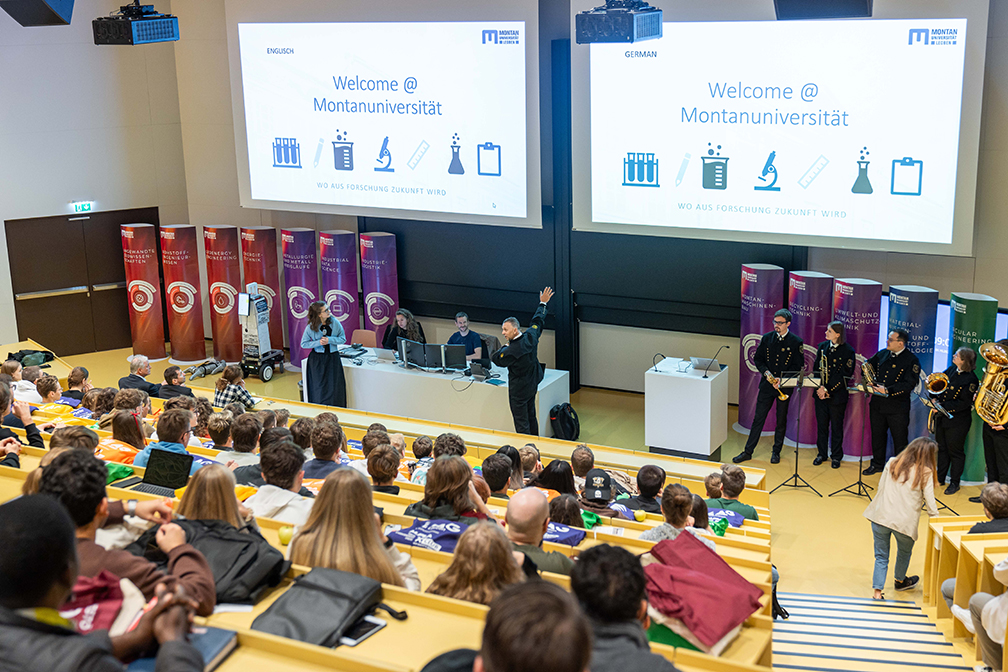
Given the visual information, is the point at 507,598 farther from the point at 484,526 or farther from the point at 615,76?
the point at 615,76

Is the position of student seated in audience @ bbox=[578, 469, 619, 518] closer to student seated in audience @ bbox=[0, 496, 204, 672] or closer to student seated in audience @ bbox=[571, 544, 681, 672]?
student seated in audience @ bbox=[571, 544, 681, 672]

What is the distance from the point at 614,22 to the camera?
24.4 feet

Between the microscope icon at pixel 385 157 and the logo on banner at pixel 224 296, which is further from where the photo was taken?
the logo on banner at pixel 224 296

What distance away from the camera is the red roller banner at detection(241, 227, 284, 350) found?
12086mm

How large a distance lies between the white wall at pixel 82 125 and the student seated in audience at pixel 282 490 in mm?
9662

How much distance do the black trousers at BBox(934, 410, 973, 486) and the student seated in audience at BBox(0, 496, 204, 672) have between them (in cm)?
744

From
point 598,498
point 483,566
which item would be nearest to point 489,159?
point 598,498

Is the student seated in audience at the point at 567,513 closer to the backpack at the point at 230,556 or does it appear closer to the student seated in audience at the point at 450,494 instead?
the student seated in audience at the point at 450,494

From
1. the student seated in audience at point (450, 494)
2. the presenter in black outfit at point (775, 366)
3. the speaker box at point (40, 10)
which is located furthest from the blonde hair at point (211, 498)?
the speaker box at point (40, 10)

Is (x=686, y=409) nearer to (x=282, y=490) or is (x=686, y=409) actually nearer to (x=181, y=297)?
(x=282, y=490)

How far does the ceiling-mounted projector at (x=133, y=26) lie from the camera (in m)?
8.87

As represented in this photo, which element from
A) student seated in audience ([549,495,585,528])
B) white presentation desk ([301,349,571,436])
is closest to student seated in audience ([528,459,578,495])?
student seated in audience ([549,495,585,528])

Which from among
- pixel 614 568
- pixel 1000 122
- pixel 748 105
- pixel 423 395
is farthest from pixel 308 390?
pixel 614 568

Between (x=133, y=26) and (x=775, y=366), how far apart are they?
6814 mm
